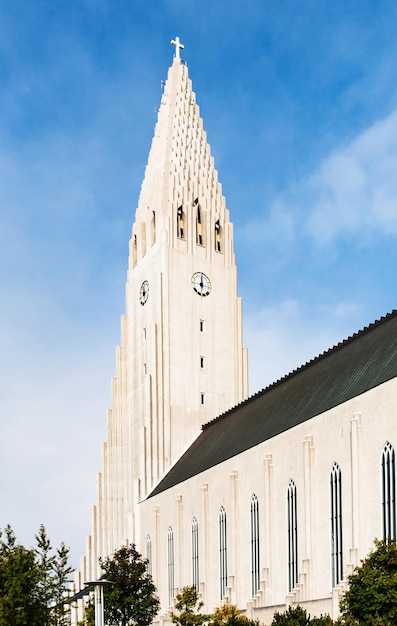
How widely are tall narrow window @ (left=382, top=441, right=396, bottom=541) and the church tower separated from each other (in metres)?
34.1

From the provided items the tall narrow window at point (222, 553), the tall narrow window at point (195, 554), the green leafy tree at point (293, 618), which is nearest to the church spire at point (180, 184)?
the tall narrow window at point (195, 554)

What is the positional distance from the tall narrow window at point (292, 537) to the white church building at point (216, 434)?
4.3 inches

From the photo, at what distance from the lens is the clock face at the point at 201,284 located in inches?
3191

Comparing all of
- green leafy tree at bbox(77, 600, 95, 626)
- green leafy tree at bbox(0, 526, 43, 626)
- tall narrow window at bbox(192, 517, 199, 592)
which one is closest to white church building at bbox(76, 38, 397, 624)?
tall narrow window at bbox(192, 517, 199, 592)

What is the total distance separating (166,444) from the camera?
7644 centimetres

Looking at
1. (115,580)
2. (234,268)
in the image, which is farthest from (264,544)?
(234,268)

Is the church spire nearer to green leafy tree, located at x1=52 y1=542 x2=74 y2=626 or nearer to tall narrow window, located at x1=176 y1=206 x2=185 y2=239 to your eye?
tall narrow window, located at x1=176 y1=206 x2=185 y2=239

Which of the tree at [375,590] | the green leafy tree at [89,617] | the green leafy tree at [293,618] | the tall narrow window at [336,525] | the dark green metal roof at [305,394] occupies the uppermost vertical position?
the dark green metal roof at [305,394]

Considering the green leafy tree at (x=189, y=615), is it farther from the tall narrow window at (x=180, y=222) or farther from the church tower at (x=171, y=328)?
the tall narrow window at (x=180, y=222)

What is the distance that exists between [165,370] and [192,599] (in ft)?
86.1

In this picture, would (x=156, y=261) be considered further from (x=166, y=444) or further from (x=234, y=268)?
(x=166, y=444)

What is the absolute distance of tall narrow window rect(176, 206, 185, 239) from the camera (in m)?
81.9

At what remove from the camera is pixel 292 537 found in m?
51.9

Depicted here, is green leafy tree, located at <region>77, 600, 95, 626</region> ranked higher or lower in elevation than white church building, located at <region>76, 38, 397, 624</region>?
lower
